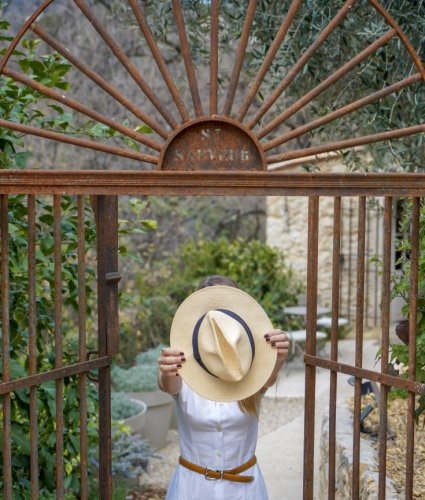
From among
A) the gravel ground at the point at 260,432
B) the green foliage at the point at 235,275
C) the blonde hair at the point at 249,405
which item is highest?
the blonde hair at the point at 249,405

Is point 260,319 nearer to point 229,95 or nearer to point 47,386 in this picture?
point 229,95

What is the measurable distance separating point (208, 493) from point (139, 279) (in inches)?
276

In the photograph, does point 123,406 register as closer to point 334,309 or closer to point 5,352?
point 5,352

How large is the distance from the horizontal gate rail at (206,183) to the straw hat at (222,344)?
1.53 feet

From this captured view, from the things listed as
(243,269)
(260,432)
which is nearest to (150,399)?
(260,432)

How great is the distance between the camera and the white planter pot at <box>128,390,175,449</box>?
662 cm

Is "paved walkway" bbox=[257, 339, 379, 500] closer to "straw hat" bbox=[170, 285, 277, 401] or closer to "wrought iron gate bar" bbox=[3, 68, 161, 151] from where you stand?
"straw hat" bbox=[170, 285, 277, 401]

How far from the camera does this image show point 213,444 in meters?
2.93

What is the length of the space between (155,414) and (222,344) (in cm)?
421

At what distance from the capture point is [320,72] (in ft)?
15.9

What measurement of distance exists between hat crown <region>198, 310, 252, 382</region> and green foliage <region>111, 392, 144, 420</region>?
3466 millimetres

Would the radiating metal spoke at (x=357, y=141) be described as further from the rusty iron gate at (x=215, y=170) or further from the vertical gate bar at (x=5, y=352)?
the vertical gate bar at (x=5, y=352)

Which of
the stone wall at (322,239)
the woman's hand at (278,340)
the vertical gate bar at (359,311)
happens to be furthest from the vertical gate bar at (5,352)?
the stone wall at (322,239)

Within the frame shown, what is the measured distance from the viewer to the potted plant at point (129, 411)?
6.05 m
